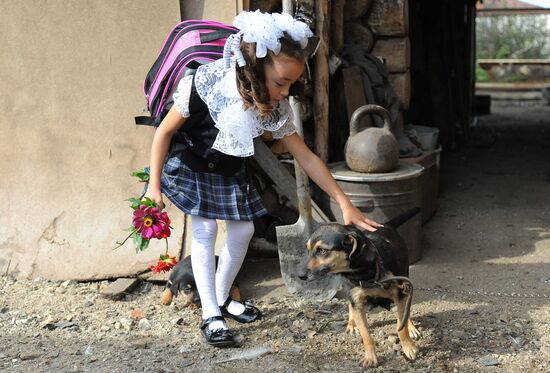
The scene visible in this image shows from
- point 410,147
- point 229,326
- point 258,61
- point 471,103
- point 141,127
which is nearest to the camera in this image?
point 258,61

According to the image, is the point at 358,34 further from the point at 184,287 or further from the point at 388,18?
the point at 184,287

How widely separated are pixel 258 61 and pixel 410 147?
8.75ft

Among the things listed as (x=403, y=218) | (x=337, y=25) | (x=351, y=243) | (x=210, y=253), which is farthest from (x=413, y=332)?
(x=337, y=25)

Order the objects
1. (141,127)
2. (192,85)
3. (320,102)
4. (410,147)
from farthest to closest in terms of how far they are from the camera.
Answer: (410,147)
(320,102)
(141,127)
(192,85)

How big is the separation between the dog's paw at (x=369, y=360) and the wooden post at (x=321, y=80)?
70.6 inches

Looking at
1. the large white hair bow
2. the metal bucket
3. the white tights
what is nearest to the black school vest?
the white tights

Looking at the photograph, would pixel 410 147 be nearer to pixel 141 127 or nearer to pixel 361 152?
pixel 361 152

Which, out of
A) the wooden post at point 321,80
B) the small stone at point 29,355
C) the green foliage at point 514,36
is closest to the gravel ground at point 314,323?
the small stone at point 29,355

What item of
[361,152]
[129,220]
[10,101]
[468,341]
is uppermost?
[10,101]

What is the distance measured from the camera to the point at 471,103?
12.1m

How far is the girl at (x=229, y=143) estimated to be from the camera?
316cm

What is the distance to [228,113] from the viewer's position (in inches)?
131

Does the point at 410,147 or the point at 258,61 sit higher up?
the point at 258,61

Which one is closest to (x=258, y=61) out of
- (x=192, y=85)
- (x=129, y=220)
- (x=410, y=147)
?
(x=192, y=85)
